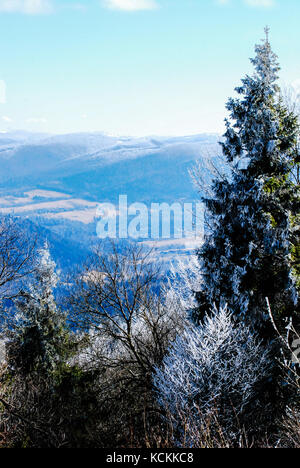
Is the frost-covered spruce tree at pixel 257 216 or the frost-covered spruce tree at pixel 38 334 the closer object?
the frost-covered spruce tree at pixel 257 216

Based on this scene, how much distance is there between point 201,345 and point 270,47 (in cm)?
949

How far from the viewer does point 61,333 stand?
20.8 meters

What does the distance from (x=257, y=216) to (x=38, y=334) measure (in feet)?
47.2

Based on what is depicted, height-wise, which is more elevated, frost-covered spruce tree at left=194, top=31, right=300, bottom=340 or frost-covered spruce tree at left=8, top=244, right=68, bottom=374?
frost-covered spruce tree at left=194, top=31, right=300, bottom=340

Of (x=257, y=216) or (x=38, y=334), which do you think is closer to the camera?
(x=257, y=216)

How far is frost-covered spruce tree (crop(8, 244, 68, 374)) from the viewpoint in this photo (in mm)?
19969

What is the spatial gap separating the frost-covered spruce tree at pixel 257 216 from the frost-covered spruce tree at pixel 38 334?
11.0 metres

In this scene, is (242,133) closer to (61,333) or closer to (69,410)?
(69,410)

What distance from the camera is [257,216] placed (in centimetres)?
1118

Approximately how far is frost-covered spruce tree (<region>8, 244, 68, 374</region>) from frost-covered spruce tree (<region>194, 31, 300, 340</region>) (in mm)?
11012

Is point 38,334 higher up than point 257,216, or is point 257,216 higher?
point 257,216

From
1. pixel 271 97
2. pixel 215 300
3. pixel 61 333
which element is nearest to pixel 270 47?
pixel 271 97

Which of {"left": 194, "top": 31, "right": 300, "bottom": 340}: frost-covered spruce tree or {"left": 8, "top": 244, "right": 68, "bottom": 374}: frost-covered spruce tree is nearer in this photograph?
{"left": 194, "top": 31, "right": 300, "bottom": 340}: frost-covered spruce tree

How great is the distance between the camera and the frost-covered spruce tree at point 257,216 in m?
11.0
